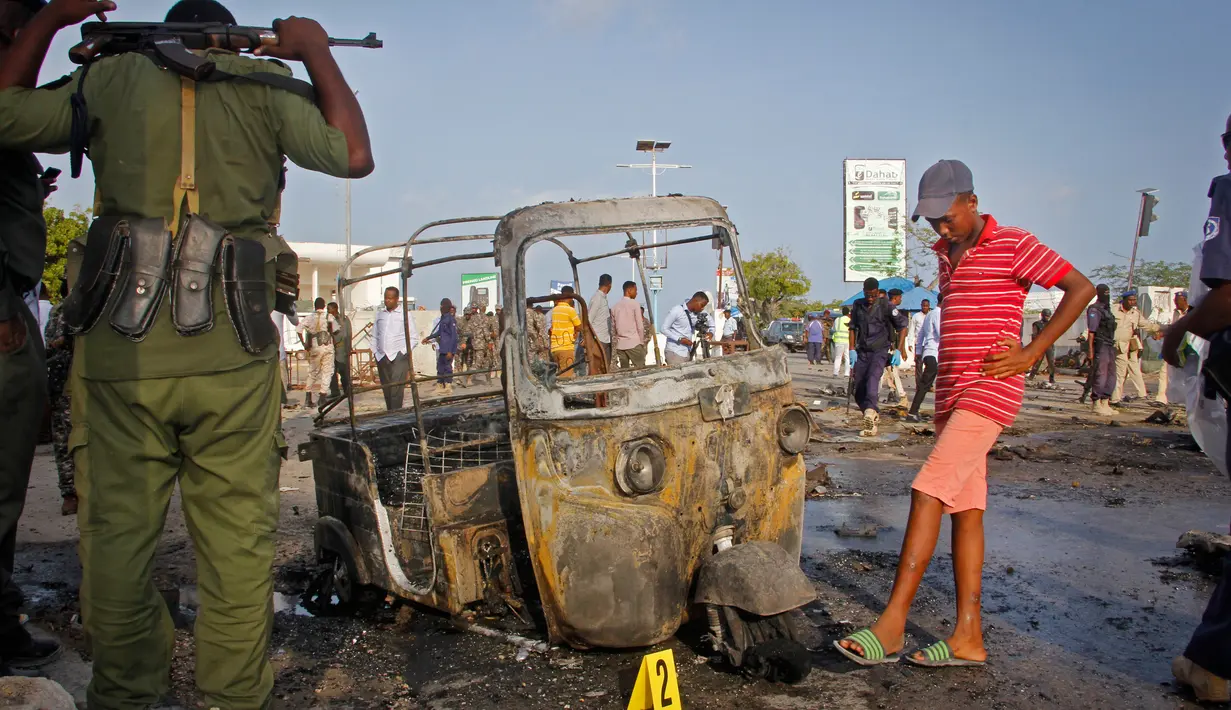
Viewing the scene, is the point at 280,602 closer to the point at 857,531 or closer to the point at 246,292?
the point at 246,292

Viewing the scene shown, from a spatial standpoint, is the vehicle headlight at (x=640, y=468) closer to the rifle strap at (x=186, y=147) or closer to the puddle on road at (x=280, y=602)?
the rifle strap at (x=186, y=147)

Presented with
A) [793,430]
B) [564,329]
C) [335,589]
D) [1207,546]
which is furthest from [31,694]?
[564,329]

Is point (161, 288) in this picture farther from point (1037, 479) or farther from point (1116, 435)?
point (1116, 435)

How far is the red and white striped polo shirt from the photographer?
386 cm

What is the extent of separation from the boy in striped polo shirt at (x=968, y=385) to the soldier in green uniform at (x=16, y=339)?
10.9ft

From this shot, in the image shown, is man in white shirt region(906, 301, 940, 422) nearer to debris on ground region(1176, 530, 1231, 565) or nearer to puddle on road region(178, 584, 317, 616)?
debris on ground region(1176, 530, 1231, 565)

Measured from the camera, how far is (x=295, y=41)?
2896mm

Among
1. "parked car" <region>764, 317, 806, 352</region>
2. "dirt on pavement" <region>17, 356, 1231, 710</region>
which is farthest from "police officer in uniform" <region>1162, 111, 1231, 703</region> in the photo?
"parked car" <region>764, 317, 806, 352</region>

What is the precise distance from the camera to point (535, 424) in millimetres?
3787

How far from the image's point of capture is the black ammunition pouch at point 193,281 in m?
2.71

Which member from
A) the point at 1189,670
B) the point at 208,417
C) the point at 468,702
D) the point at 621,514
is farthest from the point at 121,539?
the point at 1189,670

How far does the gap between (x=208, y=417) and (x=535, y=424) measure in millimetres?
1359

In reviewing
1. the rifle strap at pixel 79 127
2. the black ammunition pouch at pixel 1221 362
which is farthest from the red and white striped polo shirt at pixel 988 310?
the rifle strap at pixel 79 127

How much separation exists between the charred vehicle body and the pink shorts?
2.03ft
